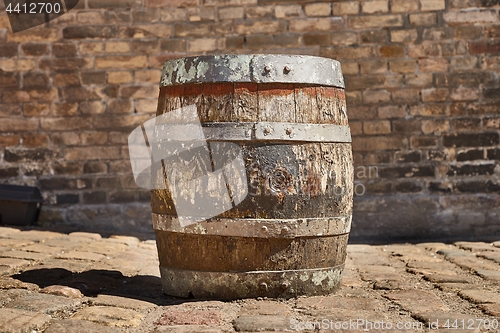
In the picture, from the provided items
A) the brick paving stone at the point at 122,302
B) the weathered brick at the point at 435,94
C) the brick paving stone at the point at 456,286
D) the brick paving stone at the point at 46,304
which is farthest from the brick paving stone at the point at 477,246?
the brick paving stone at the point at 46,304

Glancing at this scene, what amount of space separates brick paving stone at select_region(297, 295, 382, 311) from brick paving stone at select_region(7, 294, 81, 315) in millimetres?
861

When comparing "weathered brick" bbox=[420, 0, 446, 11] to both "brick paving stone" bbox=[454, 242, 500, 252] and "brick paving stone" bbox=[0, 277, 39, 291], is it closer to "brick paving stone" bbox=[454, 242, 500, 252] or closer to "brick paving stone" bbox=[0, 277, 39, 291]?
"brick paving stone" bbox=[454, 242, 500, 252]

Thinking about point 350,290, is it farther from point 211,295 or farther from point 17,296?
point 17,296

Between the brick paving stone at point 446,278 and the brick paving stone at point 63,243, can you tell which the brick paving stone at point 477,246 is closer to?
the brick paving stone at point 446,278

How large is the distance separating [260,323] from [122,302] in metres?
0.62

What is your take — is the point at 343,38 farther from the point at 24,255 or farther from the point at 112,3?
the point at 24,255

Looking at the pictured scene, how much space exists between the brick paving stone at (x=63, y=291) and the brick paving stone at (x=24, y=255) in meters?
0.79

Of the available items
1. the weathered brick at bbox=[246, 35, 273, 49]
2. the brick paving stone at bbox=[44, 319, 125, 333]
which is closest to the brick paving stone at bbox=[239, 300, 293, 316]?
the brick paving stone at bbox=[44, 319, 125, 333]

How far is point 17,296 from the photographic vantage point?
248 cm

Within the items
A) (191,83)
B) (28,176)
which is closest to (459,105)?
(191,83)

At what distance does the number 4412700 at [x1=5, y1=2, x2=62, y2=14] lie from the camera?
4930mm

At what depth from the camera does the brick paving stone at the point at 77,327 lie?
2104mm

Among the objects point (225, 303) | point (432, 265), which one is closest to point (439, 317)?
point (225, 303)

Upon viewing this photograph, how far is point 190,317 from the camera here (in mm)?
2301
